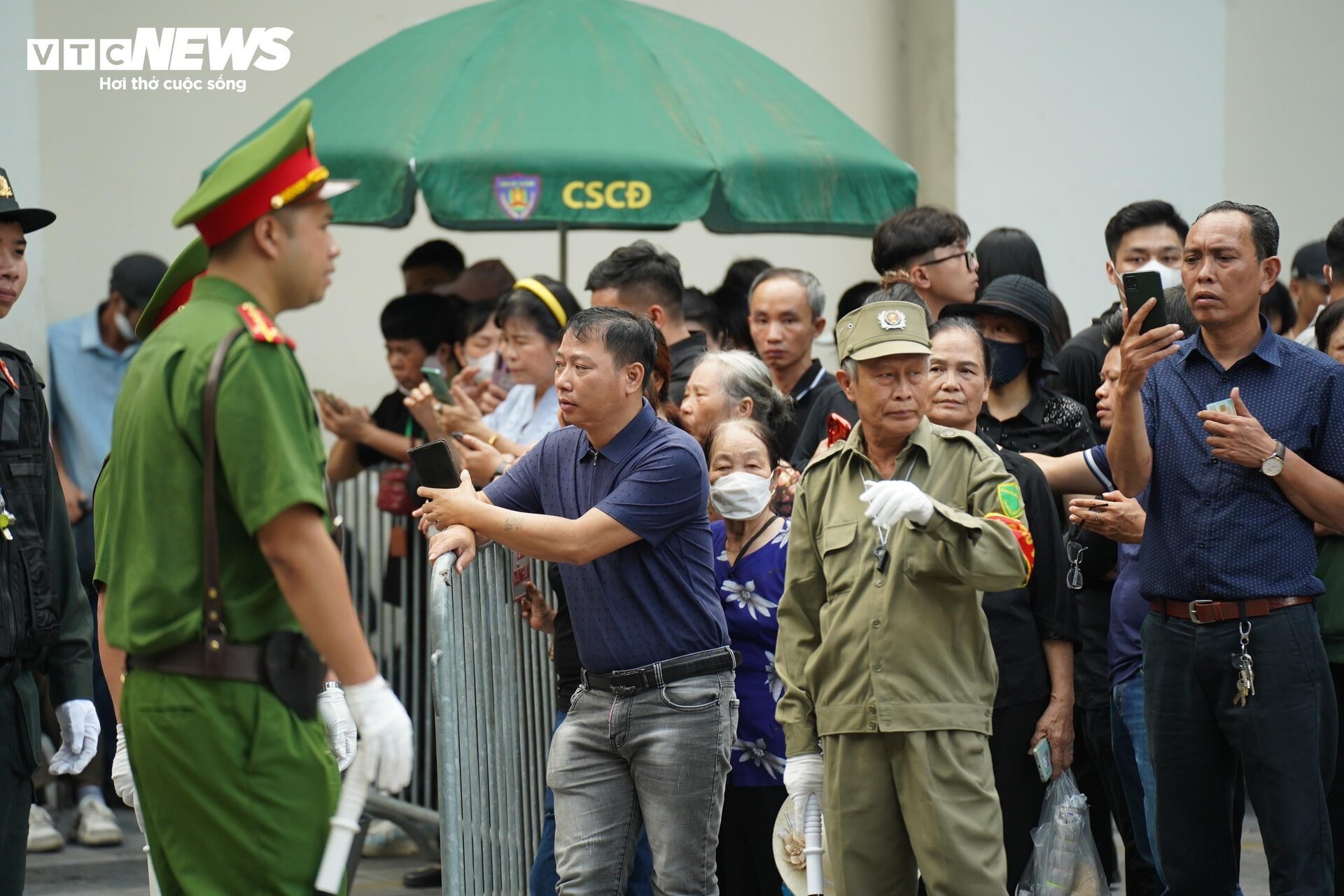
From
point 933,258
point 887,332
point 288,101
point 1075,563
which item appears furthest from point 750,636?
point 288,101

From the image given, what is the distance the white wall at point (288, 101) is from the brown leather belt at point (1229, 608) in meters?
5.78

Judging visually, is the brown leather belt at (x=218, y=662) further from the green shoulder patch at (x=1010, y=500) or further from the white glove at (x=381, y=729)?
the green shoulder patch at (x=1010, y=500)

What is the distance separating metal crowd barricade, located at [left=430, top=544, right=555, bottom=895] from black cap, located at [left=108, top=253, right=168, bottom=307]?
3604mm

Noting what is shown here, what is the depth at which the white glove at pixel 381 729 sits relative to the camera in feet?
10.6

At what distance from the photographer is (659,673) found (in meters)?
4.58

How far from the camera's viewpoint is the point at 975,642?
4449 millimetres

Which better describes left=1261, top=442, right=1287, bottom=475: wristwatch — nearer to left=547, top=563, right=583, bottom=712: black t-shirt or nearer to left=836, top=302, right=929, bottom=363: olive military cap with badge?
left=836, top=302, right=929, bottom=363: olive military cap with badge

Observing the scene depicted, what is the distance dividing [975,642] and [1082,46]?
6690 millimetres

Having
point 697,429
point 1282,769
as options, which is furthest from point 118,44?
point 1282,769

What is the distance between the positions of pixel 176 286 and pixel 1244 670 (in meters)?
3.00

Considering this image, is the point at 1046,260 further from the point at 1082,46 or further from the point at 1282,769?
the point at 1282,769

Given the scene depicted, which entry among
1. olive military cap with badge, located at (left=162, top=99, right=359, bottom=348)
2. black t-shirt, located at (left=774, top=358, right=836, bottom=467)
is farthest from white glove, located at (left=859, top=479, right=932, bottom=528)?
black t-shirt, located at (left=774, top=358, right=836, bottom=467)

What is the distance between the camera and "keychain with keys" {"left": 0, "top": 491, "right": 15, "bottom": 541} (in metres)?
4.57

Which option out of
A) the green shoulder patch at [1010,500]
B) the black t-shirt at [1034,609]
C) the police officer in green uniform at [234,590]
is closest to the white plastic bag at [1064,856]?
the black t-shirt at [1034,609]
